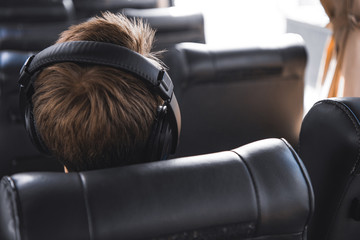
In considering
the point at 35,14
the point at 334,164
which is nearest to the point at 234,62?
the point at 334,164

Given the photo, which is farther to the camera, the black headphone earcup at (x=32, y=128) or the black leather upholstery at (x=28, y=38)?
the black leather upholstery at (x=28, y=38)

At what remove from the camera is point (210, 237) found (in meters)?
0.51

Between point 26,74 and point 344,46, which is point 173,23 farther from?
point 26,74

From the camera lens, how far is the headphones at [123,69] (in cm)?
51

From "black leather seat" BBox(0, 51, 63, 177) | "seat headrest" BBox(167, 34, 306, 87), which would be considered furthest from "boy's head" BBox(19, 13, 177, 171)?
"black leather seat" BBox(0, 51, 63, 177)

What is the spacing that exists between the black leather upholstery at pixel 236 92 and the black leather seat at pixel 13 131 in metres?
0.57

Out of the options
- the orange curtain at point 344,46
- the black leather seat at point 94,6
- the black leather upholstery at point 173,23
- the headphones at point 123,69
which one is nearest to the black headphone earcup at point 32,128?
the headphones at point 123,69

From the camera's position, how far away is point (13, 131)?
1583mm

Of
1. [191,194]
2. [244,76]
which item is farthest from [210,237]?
[244,76]

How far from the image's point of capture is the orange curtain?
1.91 m

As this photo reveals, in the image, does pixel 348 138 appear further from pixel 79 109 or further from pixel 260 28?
pixel 260 28

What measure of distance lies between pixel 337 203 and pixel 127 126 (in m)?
0.46

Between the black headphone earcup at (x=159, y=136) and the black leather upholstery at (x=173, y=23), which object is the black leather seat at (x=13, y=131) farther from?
the black headphone earcup at (x=159, y=136)

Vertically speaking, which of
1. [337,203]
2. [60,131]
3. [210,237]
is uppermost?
[60,131]
